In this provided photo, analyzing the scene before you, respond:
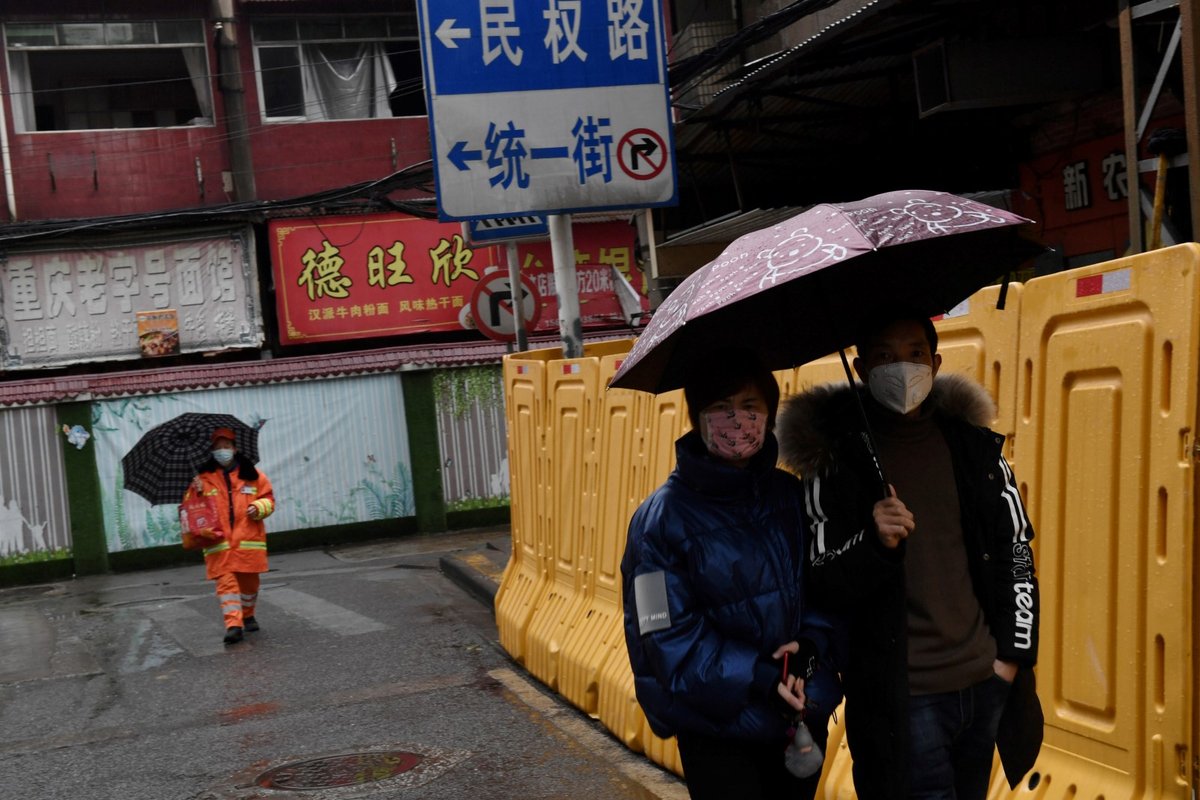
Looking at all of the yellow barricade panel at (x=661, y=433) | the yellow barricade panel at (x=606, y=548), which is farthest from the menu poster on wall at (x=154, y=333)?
the yellow barricade panel at (x=661, y=433)

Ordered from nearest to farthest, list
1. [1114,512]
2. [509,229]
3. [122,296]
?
[1114,512] < [509,229] < [122,296]

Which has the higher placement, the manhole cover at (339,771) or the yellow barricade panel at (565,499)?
the yellow barricade panel at (565,499)

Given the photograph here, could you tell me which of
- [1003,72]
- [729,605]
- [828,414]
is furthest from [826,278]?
[1003,72]

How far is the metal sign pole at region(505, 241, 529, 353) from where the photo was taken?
1366 cm

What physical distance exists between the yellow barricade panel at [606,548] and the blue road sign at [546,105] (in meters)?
2.41

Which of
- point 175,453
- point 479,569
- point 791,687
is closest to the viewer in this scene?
point 791,687

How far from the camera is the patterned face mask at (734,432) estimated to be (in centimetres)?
332

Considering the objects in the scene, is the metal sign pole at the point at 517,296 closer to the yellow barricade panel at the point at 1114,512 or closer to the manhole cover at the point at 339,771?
the manhole cover at the point at 339,771

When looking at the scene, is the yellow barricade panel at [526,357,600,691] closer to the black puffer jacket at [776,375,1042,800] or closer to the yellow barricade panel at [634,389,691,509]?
the yellow barricade panel at [634,389,691,509]

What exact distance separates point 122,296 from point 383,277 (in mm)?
3614

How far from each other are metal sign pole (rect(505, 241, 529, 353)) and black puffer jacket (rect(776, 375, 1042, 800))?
1002 cm

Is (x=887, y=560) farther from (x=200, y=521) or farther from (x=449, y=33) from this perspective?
(x=200, y=521)

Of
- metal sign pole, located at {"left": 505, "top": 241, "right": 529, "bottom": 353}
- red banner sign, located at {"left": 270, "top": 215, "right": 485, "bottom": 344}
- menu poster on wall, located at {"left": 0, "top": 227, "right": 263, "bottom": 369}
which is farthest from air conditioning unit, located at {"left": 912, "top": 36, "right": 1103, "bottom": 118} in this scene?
menu poster on wall, located at {"left": 0, "top": 227, "right": 263, "bottom": 369}

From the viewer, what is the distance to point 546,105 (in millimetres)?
9961
